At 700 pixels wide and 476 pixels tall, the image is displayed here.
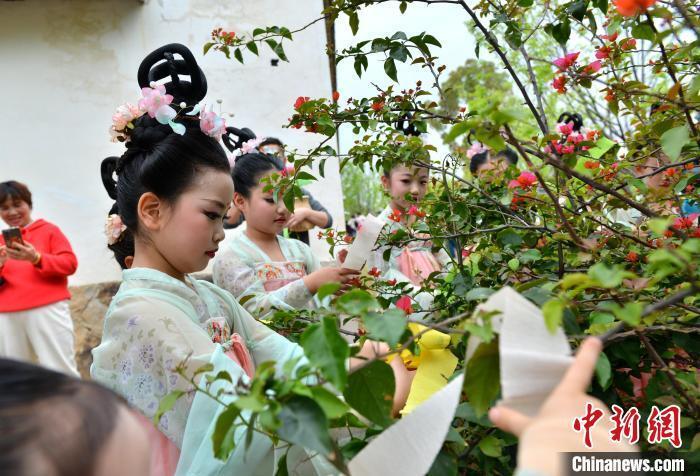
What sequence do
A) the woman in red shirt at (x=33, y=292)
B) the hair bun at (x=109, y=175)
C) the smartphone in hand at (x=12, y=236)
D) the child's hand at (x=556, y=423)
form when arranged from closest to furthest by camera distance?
the child's hand at (x=556, y=423) → the hair bun at (x=109, y=175) → the smartphone in hand at (x=12, y=236) → the woman in red shirt at (x=33, y=292)

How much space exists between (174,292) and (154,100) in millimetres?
514

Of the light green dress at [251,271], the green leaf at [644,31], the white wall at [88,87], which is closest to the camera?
the green leaf at [644,31]

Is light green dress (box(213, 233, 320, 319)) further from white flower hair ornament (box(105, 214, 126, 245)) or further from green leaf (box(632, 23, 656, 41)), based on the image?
green leaf (box(632, 23, 656, 41))

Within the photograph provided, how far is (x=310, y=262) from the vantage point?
3363 millimetres

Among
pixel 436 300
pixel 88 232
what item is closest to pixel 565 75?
pixel 436 300

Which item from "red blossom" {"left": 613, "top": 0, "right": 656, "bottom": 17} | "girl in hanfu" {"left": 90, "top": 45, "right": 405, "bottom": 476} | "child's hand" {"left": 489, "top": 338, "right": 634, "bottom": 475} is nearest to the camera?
"child's hand" {"left": 489, "top": 338, "right": 634, "bottom": 475}

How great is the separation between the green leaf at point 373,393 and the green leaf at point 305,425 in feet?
0.47

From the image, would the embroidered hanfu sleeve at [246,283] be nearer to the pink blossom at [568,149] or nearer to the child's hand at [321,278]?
the child's hand at [321,278]

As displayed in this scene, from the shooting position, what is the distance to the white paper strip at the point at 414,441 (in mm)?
769

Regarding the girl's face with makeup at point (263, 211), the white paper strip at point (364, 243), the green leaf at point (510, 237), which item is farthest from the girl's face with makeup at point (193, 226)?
the girl's face with makeup at point (263, 211)

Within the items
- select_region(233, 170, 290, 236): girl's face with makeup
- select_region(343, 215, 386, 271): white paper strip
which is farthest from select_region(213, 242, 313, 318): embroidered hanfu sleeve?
select_region(343, 215, 386, 271): white paper strip

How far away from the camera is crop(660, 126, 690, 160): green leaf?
891 millimetres

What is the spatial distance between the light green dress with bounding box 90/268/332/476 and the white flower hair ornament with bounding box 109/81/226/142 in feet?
1.37

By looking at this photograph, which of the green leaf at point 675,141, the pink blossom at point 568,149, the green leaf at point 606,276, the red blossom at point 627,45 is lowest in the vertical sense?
the green leaf at point 606,276
